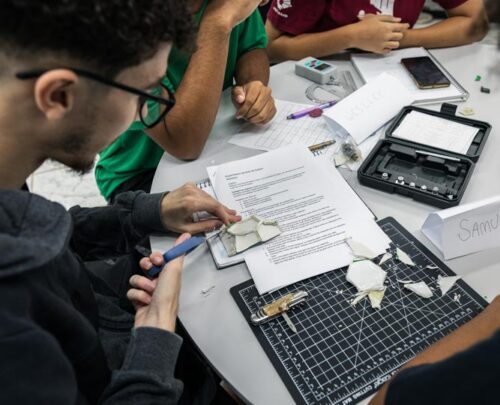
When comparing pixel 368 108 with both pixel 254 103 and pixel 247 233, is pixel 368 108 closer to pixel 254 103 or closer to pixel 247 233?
pixel 254 103

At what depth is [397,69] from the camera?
4.45 feet

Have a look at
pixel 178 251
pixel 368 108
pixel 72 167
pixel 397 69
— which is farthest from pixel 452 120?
pixel 72 167

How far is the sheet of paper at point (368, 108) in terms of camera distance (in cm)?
112

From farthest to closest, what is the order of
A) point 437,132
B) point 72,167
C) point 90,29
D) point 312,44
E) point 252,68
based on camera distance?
point 312,44, point 252,68, point 437,132, point 72,167, point 90,29

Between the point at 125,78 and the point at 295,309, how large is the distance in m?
0.47

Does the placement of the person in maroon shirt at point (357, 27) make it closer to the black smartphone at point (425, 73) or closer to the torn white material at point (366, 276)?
the black smartphone at point (425, 73)

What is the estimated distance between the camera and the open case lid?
1015 mm

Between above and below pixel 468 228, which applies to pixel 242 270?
below

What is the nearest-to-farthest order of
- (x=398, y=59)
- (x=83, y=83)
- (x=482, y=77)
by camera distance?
(x=83, y=83), (x=482, y=77), (x=398, y=59)

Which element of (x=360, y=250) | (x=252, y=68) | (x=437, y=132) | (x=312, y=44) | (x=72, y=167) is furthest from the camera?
(x=312, y=44)

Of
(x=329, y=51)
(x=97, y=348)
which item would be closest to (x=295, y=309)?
(x=97, y=348)

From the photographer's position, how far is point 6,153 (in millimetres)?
653

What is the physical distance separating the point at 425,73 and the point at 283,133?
0.49 metres

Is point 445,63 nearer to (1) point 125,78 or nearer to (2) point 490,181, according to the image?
(2) point 490,181
